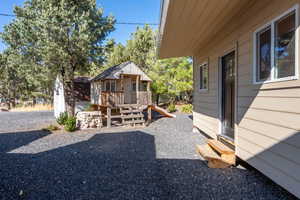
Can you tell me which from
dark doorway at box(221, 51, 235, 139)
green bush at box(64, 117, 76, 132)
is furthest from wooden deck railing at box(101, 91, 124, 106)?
dark doorway at box(221, 51, 235, 139)

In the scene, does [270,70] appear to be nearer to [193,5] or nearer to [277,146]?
[277,146]

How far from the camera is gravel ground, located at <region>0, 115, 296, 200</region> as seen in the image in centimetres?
231

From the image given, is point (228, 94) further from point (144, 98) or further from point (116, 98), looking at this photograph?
point (116, 98)

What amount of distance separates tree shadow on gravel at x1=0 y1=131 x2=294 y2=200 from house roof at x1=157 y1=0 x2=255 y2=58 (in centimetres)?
288

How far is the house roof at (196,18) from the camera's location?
2.86 m

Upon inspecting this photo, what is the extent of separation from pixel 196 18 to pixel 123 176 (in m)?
3.33

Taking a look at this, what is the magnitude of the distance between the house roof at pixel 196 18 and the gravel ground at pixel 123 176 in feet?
9.46

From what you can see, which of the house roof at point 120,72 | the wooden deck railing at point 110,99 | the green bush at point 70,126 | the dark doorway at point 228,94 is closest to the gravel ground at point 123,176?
the dark doorway at point 228,94

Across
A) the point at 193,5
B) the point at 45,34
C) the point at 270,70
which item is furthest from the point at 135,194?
the point at 45,34

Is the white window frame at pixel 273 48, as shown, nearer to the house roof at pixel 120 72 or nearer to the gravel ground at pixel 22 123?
the house roof at pixel 120 72

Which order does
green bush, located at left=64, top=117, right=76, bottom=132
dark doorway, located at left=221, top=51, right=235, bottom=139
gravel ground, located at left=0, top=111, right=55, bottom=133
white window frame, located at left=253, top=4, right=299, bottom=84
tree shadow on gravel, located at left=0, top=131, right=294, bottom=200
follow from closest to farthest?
white window frame, located at left=253, top=4, right=299, bottom=84
tree shadow on gravel, located at left=0, top=131, right=294, bottom=200
dark doorway, located at left=221, top=51, right=235, bottom=139
green bush, located at left=64, top=117, right=76, bottom=132
gravel ground, located at left=0, top=111, right=55, bottom=133

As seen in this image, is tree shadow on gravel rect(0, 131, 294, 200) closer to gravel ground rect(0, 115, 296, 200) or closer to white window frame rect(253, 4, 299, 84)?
gravel ground rect(0, 115, 296, 200)

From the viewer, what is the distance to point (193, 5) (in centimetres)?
287

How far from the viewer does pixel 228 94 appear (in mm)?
3951
